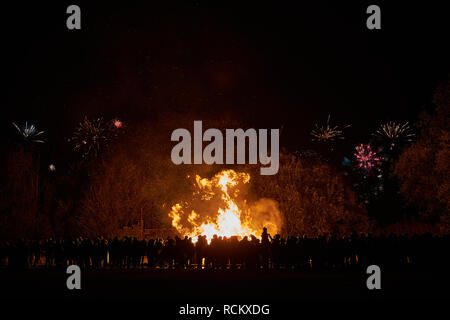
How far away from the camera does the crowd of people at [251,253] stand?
25078 millimetres

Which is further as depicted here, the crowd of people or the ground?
the crowd of people

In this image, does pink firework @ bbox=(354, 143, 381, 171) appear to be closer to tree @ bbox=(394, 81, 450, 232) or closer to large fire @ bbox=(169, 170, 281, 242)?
large fire @ bbox=(169, 170, 281, 242)

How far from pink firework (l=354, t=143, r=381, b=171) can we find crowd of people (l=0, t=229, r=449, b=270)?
50365 millimetres

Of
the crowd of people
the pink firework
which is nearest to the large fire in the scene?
the crowd of people

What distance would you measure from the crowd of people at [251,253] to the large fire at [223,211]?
10.4 meters

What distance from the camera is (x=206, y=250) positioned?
88.0ft

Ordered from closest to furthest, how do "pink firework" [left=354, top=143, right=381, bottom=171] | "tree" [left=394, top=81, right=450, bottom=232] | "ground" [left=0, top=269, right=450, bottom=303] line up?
1. "ground" [left=0, top=269, right=450, bottom=303]
2. "tree" [left=394, top=81, right=450, bottom=232]
3. "pink firework" [left=354, top=143, right=381, bottom=171]

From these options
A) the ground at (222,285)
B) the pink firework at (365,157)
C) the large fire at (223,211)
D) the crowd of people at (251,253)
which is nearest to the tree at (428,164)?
the crowd of people at (251,253)

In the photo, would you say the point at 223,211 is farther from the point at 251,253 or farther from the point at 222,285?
the point at 222,285

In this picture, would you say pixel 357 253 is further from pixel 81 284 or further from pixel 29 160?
pixel 29 160

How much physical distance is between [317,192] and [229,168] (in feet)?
23.0

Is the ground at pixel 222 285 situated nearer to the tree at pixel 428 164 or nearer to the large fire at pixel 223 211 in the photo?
the tree at pixel 428 164

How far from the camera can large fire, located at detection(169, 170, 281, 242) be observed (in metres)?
39.2
